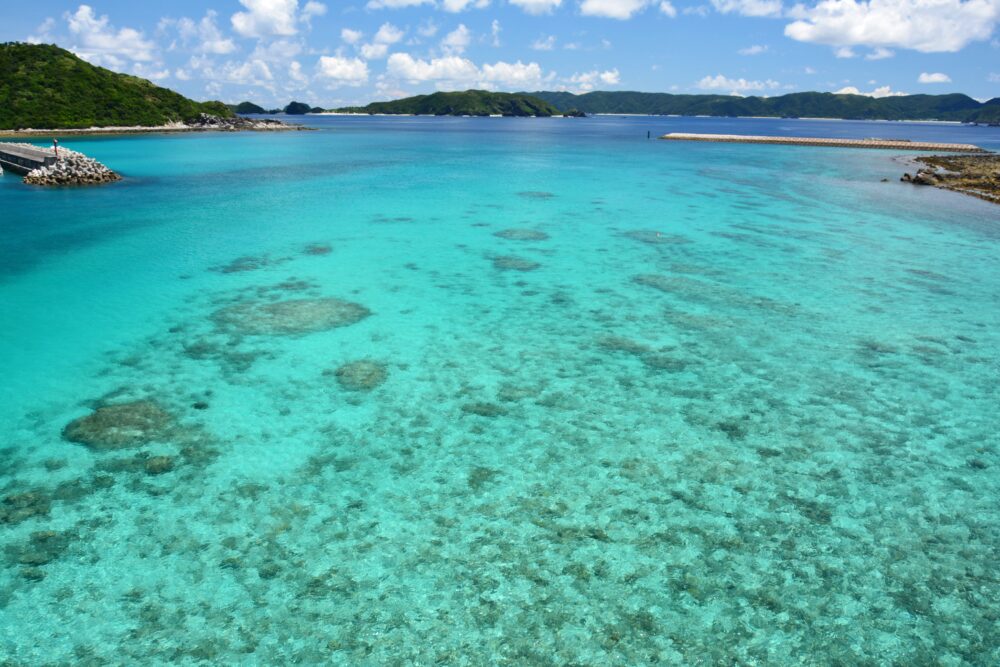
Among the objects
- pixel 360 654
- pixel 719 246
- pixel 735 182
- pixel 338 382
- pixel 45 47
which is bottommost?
pixel 360 654

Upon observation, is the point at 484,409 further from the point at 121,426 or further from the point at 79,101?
the point at 79,101

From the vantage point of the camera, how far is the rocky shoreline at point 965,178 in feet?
159

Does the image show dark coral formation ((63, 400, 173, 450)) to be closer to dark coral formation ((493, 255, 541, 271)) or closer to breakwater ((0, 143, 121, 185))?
dark coral formation ((493, 255, 541, 271))

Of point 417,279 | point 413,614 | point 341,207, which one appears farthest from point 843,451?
point 341,207

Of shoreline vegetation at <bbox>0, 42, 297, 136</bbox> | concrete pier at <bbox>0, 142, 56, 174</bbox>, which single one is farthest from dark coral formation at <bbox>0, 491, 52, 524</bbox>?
shoreline vegetation at <bbox>0, 42, 297, 136</bbox>

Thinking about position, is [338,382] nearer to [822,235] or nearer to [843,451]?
[843,451]

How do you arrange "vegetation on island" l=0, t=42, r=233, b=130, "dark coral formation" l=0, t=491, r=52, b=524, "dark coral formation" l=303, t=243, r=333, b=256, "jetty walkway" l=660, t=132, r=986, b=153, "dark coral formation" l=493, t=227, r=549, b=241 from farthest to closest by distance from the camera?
"jetty walkway" l=660, t=132, r=986, b=153 < "vegetation on island" l=0, t=42, r=233, b=130 < "dark coral formation" l=493, t=227, r=549, b=241 < "dark coral formation" l=303, t=243, r=333, b=256 < "dark coral formation" l=0, t=491, r=52, b=524

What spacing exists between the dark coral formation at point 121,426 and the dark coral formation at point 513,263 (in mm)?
15397

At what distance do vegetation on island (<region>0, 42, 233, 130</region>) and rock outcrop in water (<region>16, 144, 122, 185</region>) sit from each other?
69.7 metres

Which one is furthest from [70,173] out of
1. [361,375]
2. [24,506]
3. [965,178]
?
[965,178]

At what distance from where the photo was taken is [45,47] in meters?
121

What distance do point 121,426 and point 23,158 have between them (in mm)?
52663

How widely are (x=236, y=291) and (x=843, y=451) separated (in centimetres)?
1955

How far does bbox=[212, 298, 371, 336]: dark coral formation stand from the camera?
17.4 m
